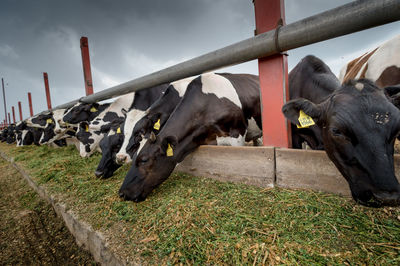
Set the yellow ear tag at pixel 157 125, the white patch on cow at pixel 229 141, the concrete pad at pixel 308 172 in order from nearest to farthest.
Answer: the concrete pad at pixel 308 172 → the white patch on cow at pixel 229 141 → the yellow ear tag at pixel 157 125

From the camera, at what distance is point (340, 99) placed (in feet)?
4.97

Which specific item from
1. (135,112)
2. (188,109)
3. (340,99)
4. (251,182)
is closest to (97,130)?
(135,112)

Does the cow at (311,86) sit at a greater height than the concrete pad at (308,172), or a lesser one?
greater

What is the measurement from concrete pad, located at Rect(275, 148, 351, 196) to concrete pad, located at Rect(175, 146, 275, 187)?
0.10 m

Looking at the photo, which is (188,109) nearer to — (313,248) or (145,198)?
(145,198)

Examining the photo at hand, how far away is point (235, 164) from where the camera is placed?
219 centimetres

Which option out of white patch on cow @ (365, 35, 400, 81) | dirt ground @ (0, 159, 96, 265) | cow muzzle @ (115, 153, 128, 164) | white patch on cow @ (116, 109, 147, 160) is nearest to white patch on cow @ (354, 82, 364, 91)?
white patch on cow @ (365, 35, 400, 81)

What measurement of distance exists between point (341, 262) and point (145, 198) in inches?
76.7

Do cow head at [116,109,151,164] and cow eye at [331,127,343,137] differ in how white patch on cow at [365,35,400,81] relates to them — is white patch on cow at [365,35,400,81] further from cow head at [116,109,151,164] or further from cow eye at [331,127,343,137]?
cow head at [116,109,151,164]

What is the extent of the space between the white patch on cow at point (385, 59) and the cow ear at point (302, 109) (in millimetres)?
1692

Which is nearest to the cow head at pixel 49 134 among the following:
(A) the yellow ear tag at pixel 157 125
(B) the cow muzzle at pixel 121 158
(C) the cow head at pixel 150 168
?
(B) the cow muzzle at pixel 121 158

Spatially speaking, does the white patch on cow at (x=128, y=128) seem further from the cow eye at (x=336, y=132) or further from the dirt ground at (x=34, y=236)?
the cow eye at (x=336, y=132)

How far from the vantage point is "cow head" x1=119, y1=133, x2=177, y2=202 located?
91.8 inches

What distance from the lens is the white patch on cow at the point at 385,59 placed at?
7.98 ft
